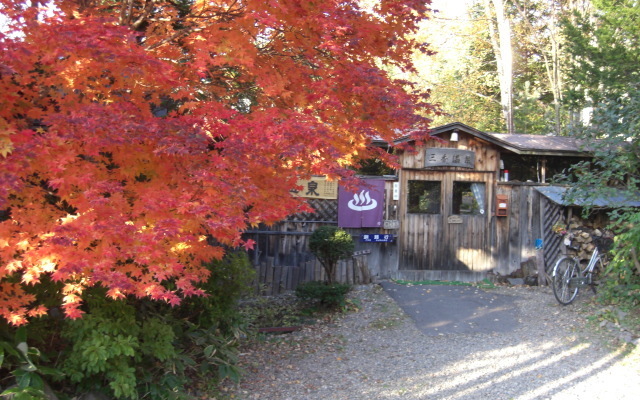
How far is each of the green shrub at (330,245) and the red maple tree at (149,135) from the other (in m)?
3.64

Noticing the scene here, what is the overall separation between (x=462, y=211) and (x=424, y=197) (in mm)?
891

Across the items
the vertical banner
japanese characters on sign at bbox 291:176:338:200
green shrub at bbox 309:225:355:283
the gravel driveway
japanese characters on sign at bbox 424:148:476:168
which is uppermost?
japanese characters on sign at bbox 424:148:476:168

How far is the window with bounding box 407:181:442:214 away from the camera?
10.7m

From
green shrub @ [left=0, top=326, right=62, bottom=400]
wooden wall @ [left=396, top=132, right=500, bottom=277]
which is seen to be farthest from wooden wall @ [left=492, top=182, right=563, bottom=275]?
green shrub @ [left=0, top=326, right=62, bottom=400]

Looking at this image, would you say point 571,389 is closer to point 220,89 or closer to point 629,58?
point 220,89

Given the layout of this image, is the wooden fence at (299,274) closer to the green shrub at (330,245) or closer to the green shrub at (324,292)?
the green shrub at (330,245)

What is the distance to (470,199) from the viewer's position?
433 inches

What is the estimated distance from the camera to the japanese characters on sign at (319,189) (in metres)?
9.99

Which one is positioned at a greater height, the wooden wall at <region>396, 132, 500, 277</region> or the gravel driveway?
the wooden wall at <region>396, 132, 500, 277</region>

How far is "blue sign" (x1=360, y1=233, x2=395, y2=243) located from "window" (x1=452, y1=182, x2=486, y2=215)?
1.69 meters

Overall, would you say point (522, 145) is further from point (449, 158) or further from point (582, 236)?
point (582, 236)

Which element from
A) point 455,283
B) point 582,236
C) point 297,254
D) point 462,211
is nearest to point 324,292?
point 297,254

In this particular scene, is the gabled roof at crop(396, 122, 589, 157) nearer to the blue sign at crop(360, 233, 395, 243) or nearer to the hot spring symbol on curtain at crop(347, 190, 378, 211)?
the hot spring symbol on curtain at crop(347, 190, 378, 211)

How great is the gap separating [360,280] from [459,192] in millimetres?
2819
